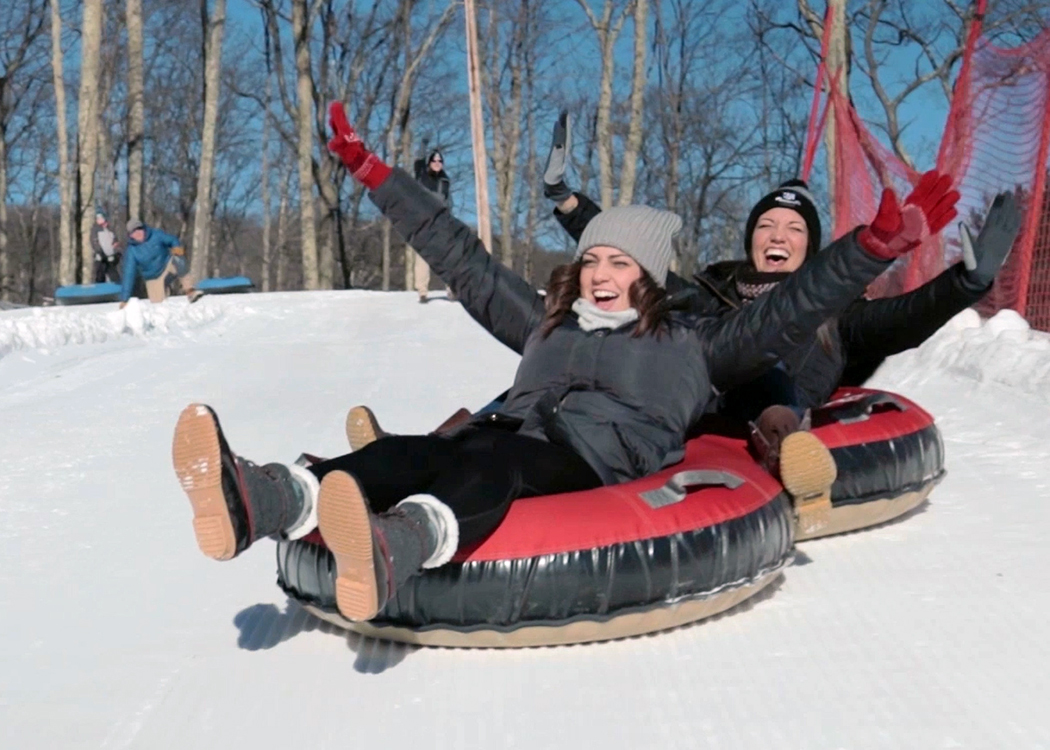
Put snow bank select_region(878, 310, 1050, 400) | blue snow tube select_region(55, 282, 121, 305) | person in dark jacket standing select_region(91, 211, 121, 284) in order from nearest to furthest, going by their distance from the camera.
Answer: snow bank select_region(878, 310, 1050, 400) → blue snow tube select_region(55, 282, 121, 305) → person in dark jacket standing select_region(91, 211, 121, 284)

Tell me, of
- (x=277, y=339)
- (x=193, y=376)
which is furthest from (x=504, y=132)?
(x=193, y=376)

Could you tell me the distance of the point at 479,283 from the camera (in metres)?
3.32

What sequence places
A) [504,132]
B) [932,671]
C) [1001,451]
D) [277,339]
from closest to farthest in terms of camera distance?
1. [932,671]
2. [1001,451]
3. [277,339]
4. [504,132]

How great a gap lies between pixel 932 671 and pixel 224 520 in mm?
1454

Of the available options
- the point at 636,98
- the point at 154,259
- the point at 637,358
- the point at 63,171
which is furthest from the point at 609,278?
the point at 63,171

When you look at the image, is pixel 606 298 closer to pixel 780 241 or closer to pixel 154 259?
pixel 780 241

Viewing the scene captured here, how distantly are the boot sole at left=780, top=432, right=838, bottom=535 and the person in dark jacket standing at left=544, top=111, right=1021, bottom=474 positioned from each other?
20cm

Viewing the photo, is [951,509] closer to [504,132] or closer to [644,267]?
[644,267]

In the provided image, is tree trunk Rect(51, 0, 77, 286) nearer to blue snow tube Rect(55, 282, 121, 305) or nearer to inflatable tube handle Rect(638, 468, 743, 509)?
blue snow tube Rect(55, 282, 121, 305)

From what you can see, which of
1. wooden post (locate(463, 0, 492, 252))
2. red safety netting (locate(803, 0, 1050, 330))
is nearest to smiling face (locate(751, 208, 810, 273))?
red safety netting (locate(803, 0, 1050, 330))

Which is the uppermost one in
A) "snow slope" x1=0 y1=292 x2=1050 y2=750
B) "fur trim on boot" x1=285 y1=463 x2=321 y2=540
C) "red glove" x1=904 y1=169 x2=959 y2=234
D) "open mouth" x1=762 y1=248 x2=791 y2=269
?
"red glove" x1=904 y1=169 x2=959 y2=234

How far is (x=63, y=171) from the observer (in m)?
20.7

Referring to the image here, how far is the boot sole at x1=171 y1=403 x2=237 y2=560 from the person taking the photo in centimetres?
→ 230

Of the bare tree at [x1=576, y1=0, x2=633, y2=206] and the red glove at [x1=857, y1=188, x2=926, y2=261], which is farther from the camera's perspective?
the bare tree at [x1=576, y1=0, x2=633, y2=206]
